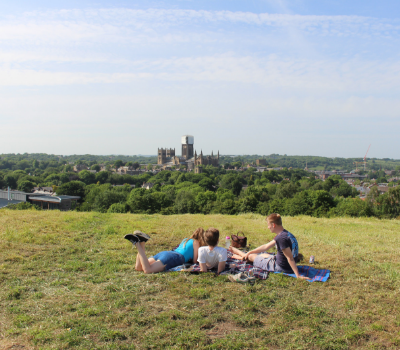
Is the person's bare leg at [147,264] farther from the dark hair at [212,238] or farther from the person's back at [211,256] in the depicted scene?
the dark hair at [212,238]

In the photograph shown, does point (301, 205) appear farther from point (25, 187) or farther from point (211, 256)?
point (25, 187)

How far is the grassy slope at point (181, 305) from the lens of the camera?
393 cm

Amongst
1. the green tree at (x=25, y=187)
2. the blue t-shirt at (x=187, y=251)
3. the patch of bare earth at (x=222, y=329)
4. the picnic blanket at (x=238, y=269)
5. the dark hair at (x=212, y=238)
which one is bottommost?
the green tree at (x=25, y=187)

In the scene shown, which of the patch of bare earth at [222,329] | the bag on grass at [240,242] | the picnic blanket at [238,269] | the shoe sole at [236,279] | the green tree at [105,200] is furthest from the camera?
the green tree at [105,200]

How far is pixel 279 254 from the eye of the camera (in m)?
6.33

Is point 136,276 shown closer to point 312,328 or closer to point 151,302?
point 151,302

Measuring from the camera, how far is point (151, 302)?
16.2 feet

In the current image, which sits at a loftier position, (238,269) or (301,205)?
(238,269)

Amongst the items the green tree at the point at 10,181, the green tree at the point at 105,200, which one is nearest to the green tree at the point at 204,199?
the green tree at the point at 105,200

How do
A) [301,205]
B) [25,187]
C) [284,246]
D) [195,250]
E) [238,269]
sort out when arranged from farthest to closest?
[25,187], [301,205], [195,250], [238,269], [284,246]

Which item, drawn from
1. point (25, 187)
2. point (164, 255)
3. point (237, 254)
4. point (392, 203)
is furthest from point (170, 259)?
point (25, 187)

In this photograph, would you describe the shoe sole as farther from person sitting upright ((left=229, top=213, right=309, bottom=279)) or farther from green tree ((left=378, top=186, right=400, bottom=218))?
green tree ((left=378, top=186, right=400, bottom=218))

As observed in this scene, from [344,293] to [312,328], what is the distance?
1.53 m

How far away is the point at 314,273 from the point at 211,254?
213cm
